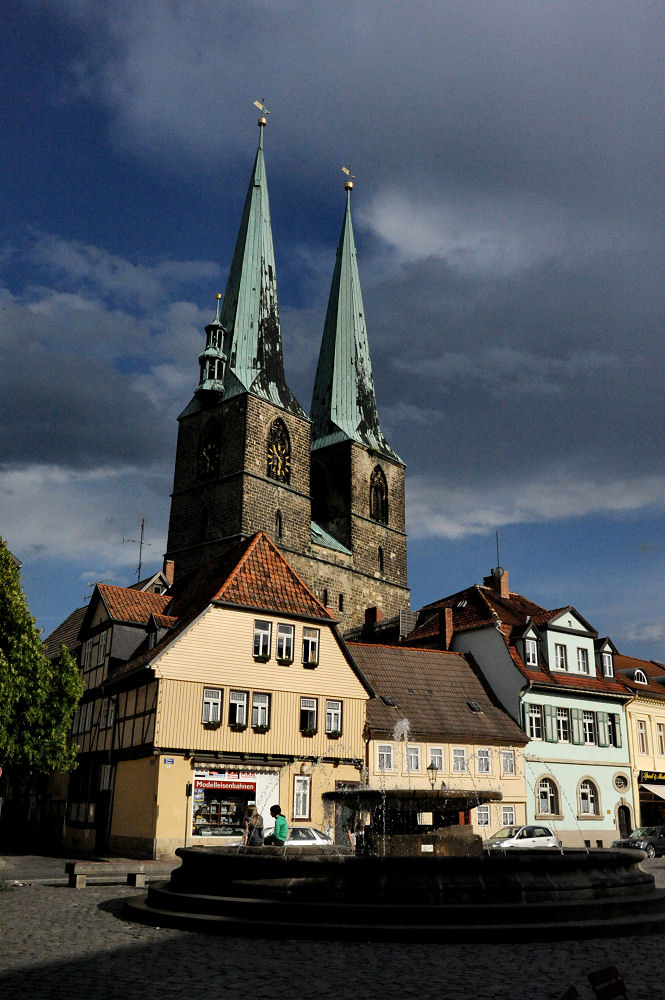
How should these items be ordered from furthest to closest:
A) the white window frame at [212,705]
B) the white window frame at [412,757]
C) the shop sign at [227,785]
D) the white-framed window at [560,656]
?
the white-framed window at [560,656]
the white window frame at [412,757]
the white window frame at [212,705]
the shop sign at [227,785]

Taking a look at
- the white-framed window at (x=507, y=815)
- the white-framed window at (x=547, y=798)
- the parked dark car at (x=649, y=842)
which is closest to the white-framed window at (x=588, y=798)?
the white-framed window at (x=547, y=798)

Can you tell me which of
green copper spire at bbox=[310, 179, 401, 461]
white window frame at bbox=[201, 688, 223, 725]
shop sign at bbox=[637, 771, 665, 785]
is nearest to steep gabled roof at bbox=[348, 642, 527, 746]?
white window frame at bbox=[201, 688, 223, 725]

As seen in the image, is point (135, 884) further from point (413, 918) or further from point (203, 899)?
point (413, 918)

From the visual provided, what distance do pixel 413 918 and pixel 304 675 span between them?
21550 millimetres

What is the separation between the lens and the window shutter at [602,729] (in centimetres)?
4234

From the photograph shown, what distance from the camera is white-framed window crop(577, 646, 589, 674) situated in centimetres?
4394

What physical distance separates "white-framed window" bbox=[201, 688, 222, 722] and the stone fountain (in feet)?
54.8

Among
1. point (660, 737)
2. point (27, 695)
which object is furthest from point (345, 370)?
point (27, 695)

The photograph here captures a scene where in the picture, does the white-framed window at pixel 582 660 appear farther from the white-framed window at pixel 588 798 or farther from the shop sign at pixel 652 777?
the shop sign at pixel 652 777

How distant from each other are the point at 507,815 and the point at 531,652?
7.44 metres

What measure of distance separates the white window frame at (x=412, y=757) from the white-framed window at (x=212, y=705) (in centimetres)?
873

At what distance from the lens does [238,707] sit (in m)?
31.9

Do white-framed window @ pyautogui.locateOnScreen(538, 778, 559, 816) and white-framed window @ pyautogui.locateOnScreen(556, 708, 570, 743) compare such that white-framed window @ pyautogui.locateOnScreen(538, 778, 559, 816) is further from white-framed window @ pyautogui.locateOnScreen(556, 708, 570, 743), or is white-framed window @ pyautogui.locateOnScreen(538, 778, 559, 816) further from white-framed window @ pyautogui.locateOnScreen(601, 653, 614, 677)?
white-framed window @ pyautogui.locateOnScreen(601, 653, 614, 677)

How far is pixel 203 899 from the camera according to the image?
1352 cm
